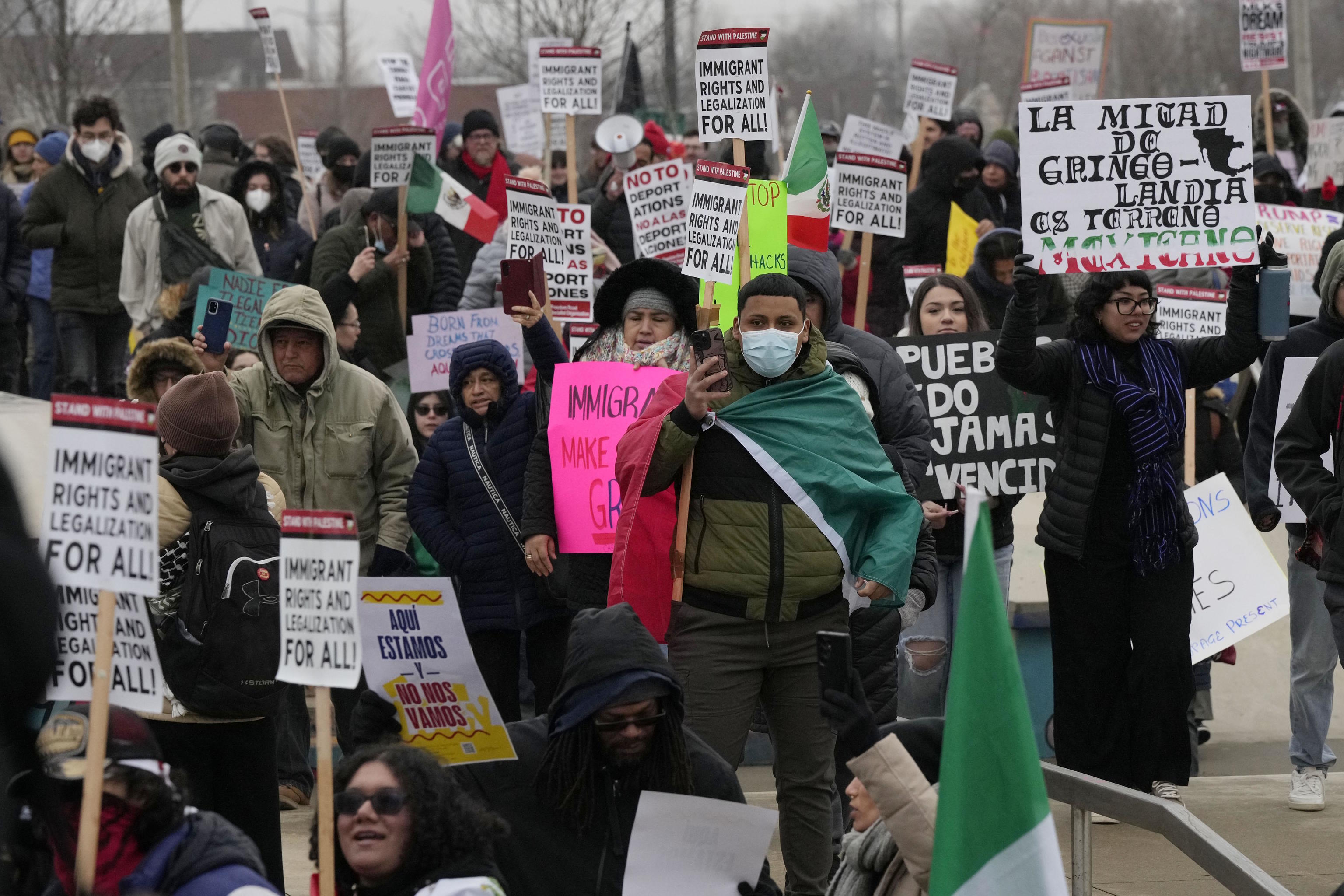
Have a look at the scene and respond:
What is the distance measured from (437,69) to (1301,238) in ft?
17.1

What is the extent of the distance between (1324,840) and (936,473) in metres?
1.94

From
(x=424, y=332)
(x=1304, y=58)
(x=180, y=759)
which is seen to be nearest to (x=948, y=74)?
(x=424, y=332)

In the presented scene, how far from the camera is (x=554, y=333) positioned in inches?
278

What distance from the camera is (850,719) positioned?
13.7ft

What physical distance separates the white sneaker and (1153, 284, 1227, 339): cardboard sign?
2276 millimetres

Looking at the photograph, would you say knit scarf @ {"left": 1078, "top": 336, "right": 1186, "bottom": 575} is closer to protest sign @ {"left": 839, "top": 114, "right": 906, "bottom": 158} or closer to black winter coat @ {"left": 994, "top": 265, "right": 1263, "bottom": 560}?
black winter coat @ {"left": 994, "top": 265, "right": 1263, "bottom": 560}

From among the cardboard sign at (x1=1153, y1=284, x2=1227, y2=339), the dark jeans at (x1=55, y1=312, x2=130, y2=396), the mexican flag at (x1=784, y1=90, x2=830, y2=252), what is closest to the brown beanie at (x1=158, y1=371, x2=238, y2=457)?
the mexican flag at (x1=784, y1=90, x2=830, y2=252)

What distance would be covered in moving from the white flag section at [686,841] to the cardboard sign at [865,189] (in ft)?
15.7

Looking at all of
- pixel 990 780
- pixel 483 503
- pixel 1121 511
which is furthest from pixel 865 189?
pixel 990 780

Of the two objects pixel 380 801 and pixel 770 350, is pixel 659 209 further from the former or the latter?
pixel 380 801

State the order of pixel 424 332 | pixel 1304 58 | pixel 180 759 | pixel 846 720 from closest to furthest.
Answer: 1. pixel 846 720
2. pixel 180 759
3. pixel 424 332
4. pixel 1304 58

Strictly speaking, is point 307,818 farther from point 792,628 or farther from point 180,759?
point 792,628

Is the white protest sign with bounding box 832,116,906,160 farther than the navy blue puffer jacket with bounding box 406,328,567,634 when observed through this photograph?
Yes

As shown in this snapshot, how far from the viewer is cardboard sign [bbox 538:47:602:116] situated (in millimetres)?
10031
